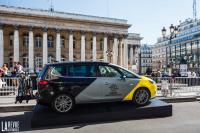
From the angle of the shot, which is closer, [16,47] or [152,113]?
[152,113]

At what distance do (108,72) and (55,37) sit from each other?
45419mm

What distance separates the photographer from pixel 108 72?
8.59 meters

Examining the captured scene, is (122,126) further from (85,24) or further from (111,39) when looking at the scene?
(111,39)

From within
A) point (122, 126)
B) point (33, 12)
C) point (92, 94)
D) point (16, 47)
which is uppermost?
point (33, 12)

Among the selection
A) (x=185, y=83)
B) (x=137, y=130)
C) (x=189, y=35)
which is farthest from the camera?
(x=189, y=35)

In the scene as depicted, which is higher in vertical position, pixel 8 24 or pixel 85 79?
pixel 8 24

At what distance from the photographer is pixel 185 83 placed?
657 inches

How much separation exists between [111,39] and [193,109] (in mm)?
49547

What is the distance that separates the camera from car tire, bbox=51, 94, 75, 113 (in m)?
7.91

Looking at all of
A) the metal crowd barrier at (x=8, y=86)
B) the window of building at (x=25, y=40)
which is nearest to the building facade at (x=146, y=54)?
the window of building at (x=25, y=40)

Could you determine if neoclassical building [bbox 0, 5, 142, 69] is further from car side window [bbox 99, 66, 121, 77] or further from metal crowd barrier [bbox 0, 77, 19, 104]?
car side window [bbox 99, 66, 121, 77]

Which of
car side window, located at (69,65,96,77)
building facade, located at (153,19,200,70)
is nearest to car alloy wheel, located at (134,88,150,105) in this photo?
car side window, located at (69,65,96,77)

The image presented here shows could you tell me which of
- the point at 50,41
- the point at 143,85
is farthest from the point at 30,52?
the point at 143,85

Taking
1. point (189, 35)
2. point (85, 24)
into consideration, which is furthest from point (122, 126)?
point (189, 35)
